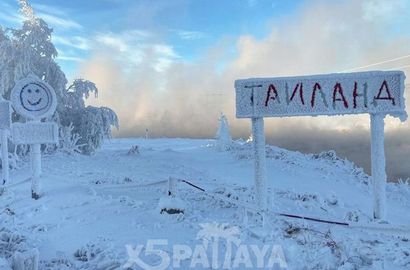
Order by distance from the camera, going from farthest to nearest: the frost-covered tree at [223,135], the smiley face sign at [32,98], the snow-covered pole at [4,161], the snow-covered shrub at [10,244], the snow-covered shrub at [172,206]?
the frost-covered tree at [223,135] < the snow-covered pole at [4,161] < the smiley face sign at [32,98] < the snow-covered shrub at [172,206] < the snow-covered shrub at [10,244]

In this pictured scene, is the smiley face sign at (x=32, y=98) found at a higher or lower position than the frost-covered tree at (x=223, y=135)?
higher

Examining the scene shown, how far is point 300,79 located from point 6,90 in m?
19.2

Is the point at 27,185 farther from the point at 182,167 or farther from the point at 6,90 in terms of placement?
the point at 6,90

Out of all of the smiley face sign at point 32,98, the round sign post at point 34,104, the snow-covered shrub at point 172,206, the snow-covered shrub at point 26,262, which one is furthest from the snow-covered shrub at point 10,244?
the smiley face sign at point 32,98

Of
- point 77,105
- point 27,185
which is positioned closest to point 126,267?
point 27,185

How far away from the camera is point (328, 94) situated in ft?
31.6

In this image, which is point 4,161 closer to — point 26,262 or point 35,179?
point 35,179

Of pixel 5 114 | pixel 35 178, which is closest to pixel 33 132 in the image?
pixel 35 178

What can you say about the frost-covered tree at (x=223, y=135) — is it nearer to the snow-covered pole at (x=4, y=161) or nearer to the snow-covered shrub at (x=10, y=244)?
the snow-covered pole at (x=4, y=161)

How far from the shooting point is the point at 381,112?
9.73 meters

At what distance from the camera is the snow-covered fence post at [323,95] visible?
9648 millimetres

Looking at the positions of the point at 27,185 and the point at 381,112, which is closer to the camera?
the point at 381,112

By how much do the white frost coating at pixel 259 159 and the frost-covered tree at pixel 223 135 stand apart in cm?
1809

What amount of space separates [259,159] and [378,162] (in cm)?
275
